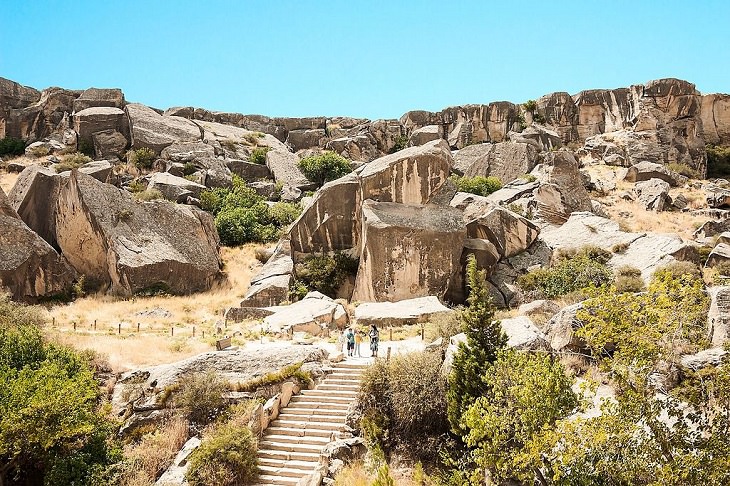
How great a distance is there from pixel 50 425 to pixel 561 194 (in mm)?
30099

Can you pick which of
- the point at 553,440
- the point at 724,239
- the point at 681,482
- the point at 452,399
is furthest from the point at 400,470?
the point at 724,239

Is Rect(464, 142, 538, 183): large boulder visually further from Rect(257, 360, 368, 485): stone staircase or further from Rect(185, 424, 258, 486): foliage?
Rect(185, 424, 258, 486): foliage

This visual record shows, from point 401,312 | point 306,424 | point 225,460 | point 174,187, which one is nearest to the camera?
point 225,460

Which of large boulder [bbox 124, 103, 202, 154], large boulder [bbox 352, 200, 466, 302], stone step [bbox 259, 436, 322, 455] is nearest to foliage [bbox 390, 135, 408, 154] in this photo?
large boulder [bbox 124, 103, 202, 154]

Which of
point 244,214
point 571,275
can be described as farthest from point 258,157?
point 571,275

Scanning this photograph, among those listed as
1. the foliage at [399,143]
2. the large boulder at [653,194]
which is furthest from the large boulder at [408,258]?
the foliage at [399,143]

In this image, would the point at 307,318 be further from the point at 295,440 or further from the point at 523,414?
the point at 523,414

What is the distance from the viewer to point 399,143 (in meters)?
55.2

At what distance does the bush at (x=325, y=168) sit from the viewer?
44.9 metres

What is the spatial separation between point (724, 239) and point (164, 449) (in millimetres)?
29080

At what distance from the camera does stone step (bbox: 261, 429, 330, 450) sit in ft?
42.6

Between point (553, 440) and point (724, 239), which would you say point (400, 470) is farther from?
point (724, 239)

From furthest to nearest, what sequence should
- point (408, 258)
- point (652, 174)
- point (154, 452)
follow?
point (652, 174), point (408, 258), point (154, 452)

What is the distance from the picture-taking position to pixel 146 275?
26.0 m
